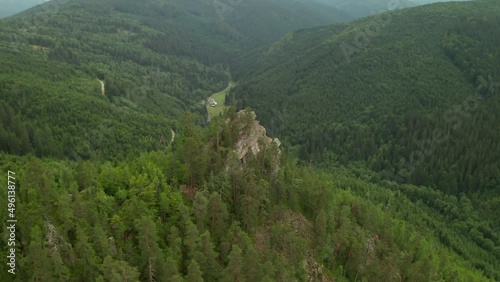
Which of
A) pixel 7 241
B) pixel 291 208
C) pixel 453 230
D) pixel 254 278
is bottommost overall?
pixel 453 230

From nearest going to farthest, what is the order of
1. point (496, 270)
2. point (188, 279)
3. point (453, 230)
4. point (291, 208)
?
1. point (188, 279)
2. point (291, 208)
3. point (496, 270)
4. point (453, 230)

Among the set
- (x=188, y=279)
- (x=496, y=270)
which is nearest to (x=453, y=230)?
(x=496, y=270)

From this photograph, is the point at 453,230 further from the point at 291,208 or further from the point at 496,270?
the point at 291,208

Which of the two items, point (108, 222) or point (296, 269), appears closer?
point (108, 222)

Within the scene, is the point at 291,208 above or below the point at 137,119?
above

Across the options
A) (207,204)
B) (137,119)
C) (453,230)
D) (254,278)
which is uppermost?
(207,204)

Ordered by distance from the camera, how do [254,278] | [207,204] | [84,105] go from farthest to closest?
1. [84,105]
2. [207,204]
3. [254,278]

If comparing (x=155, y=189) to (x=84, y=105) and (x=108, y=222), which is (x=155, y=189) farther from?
(x=84, y=105)

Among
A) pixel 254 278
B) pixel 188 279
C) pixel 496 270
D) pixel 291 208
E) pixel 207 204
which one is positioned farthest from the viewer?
pixel 496 270

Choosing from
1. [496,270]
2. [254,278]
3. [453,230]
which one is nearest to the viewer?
[254,278]

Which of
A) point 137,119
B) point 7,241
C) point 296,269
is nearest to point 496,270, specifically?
point 296,269
